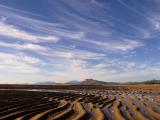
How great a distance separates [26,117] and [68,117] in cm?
192

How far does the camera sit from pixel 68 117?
11922 millimetres

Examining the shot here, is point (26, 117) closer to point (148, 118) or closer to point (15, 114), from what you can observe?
point (15, 114)

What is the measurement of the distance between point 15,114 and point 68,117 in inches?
91.8

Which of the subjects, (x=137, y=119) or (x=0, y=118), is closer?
(x=0, y=118)

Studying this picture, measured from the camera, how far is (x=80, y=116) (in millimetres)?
12242

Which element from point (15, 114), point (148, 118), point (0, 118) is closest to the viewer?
point (0, 118)

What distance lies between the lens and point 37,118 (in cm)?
1098

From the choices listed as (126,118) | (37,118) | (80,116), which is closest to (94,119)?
(80,116)

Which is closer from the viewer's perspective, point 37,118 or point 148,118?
point 37,118

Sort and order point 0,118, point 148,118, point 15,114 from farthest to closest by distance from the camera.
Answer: point 148,118 → point 15,114 → point 0,118

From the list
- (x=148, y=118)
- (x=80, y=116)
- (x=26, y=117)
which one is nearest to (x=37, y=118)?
(x=26, y=117)

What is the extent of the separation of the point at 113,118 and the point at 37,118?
136 inches

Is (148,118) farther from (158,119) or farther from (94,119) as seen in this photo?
(94,119)

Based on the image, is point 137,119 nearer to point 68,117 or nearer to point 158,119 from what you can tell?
point 158,119
